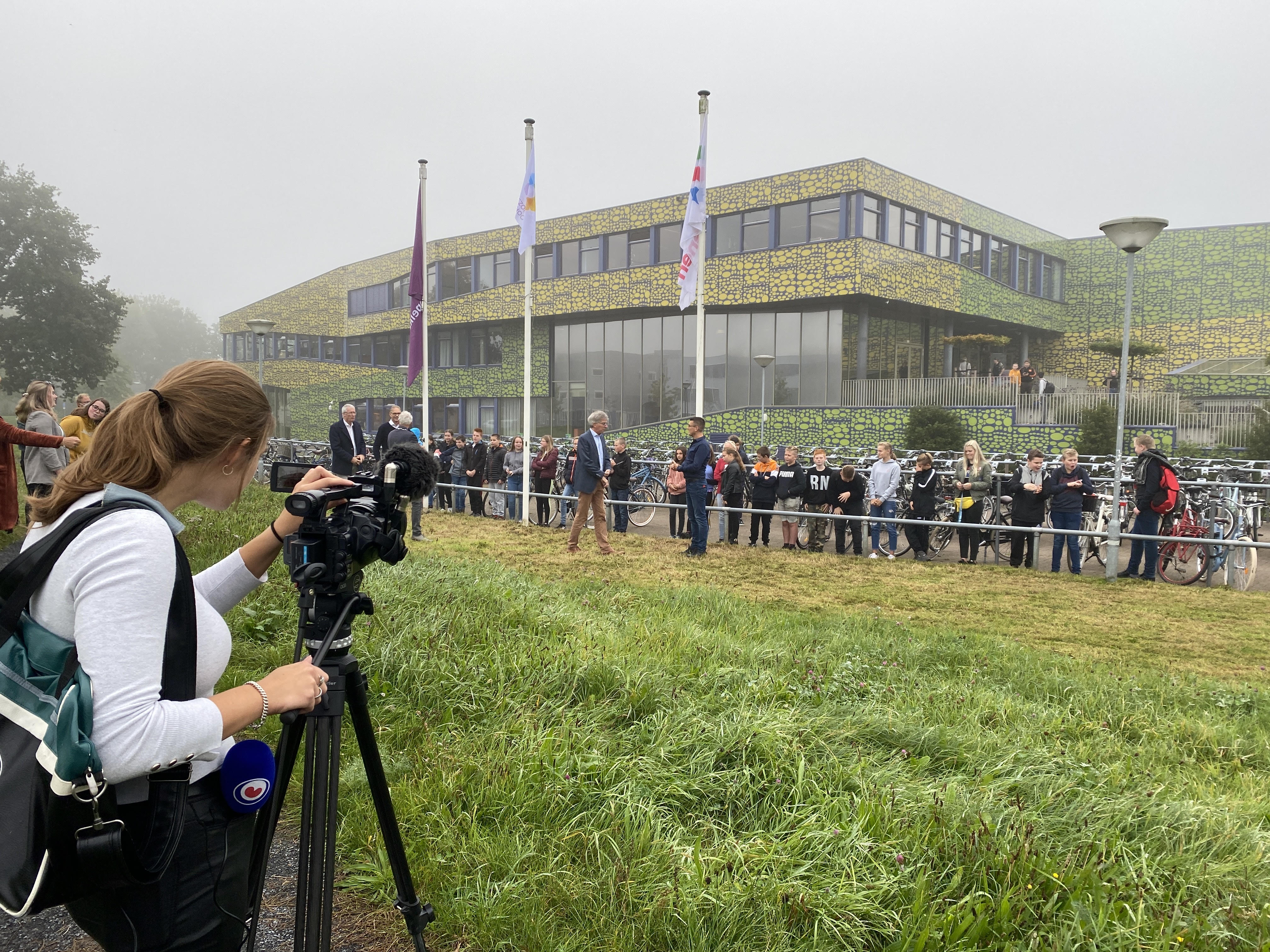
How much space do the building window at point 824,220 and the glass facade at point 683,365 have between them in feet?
9.28

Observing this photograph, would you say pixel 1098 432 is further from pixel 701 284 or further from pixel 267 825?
pixel 267 825

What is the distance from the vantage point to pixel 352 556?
1.85 m

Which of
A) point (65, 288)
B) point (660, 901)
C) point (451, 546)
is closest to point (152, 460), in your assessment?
point (660, 901)

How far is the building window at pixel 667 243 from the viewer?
115 feet

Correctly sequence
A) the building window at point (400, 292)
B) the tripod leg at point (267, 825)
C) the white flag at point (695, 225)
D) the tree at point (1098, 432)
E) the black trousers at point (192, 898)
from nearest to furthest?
the black trousers at point (192, 898) → the tripod leg at point (267, 825) → the white flag at point (695, 225) → the tree at point (1098, 432) → the building window at point (400, 292)

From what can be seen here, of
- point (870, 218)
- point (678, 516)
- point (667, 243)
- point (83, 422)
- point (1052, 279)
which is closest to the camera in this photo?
point (83, 422)

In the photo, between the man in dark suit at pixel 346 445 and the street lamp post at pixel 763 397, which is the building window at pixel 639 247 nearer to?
the street lamp post at pixel 763 397

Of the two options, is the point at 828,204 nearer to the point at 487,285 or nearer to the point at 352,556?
the point at 487,285

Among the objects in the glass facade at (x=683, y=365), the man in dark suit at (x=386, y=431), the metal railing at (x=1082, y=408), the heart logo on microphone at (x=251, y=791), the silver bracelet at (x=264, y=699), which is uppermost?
the glass facade at (x=683, y=365)

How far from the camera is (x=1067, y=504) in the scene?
11352mm

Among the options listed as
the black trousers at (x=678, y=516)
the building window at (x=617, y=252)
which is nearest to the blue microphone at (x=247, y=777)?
the black trousers at (x=678, y=516)

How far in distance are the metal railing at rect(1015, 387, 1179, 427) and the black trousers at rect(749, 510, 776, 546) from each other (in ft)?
54.8

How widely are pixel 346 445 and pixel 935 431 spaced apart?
767 inches

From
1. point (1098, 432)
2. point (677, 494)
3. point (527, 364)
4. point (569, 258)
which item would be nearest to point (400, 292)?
point (569, 258)
